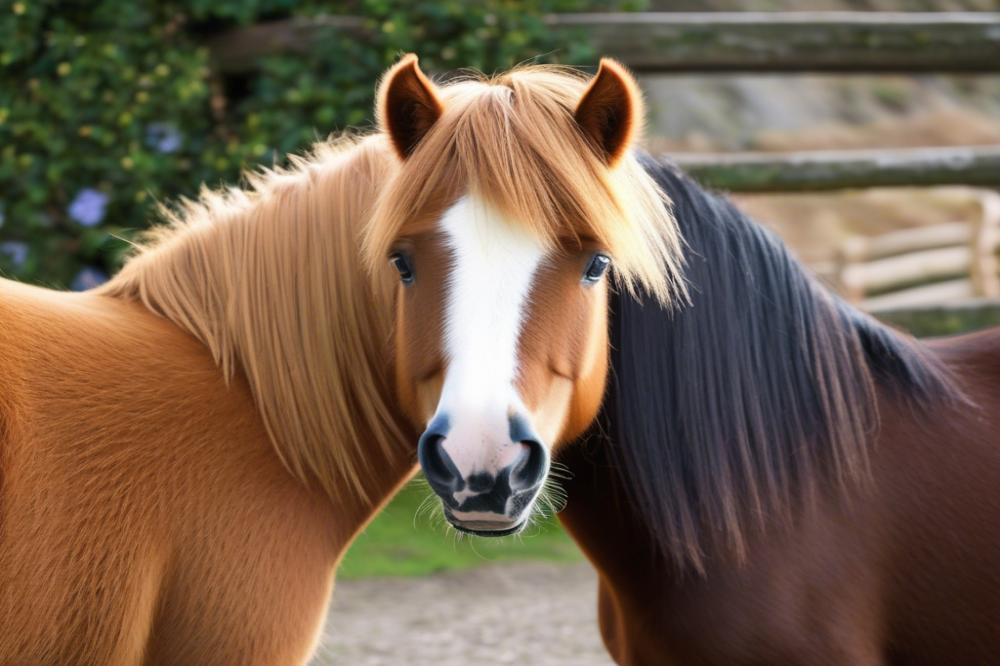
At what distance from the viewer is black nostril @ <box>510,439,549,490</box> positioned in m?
1.66

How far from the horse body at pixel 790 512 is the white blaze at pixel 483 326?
379 millimetres

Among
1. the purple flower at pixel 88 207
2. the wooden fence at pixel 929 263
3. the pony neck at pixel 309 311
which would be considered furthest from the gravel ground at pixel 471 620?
the wooden fence at pixel 929 263

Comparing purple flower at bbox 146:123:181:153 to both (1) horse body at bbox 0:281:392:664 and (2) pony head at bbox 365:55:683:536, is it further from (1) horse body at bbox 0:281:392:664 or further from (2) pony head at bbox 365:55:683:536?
(2) pony head at bbox 365:55:683:536

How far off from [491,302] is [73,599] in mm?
890

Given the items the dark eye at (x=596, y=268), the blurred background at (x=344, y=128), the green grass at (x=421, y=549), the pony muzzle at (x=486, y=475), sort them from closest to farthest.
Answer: the pony muzzle at (x=486, y=475)
the dark eye at (x=596, y=268)
the blurred background at (x=344, y=128)
the green grass at (x=421, y=549)

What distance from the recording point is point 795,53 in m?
5.08

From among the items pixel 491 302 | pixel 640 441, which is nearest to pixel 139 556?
pixel 491 302

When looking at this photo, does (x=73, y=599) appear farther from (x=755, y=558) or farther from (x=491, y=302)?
(x=755, y=558)

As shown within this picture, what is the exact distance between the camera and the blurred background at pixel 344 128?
4.16m

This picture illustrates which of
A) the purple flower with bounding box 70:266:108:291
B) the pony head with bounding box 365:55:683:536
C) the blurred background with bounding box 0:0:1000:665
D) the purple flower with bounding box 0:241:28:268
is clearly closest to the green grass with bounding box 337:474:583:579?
the blurred background with bounding box 0:0:1000:665

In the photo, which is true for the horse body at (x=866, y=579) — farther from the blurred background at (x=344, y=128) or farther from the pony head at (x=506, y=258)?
the blurred background at (x=344, y=128)

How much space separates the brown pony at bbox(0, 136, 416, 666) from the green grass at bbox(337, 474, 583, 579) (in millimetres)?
2396

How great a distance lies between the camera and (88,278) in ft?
14.9

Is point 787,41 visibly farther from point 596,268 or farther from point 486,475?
point 486,475
